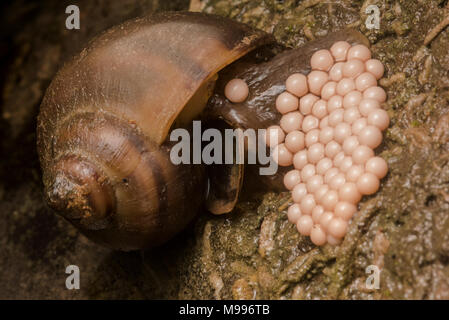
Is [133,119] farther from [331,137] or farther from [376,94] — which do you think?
[376,94]

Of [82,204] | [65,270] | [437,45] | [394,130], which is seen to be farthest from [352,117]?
[65,270]

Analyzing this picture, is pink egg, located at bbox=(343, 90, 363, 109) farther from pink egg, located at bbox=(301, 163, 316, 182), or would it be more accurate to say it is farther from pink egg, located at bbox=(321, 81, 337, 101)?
Answer: pink egg, located at bbox=(301, 163, 316, 182)

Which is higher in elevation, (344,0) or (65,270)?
(344,0)

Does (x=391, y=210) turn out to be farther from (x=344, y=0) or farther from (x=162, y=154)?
(x=344, y=0)

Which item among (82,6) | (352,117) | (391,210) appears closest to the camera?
(391,210)

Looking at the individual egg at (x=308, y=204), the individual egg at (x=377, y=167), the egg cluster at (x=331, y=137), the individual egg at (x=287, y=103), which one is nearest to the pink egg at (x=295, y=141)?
the egg cluster at (x=331, y=137)
